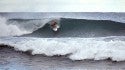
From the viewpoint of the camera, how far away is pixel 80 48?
7141 mm

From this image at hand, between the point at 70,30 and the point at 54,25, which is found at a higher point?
the point at 54,25

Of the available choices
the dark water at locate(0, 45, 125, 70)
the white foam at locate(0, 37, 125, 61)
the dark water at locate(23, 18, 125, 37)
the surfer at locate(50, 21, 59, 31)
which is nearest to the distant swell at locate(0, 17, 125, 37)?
the dark water at locate(23, 18, 125, 37)

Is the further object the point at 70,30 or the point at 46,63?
the point at 70,30

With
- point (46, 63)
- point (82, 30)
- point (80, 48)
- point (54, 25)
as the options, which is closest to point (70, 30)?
point (82, 30)

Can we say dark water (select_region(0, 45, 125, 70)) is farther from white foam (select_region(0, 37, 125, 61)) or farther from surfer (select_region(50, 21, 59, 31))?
surfer (select_region(50, 21, 59, 31))

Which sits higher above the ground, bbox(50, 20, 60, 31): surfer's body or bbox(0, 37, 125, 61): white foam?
bbox(50, 20, 60, 31): surfer's body

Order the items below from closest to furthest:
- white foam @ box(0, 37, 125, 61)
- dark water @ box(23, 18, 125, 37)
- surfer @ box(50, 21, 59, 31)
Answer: white foam @ box(0, 37, 125, 61) < dark water @ box(23, 18, 125, 37) < surfer @ box(50, 21, 59, 31)

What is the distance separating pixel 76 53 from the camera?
6.92 metres

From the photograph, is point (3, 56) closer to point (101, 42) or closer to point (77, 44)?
point (77, 44)

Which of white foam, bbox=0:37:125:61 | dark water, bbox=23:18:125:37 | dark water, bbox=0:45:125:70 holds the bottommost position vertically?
dark water, bbox=0:45:125:70

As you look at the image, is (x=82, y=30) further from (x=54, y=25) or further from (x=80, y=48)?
(x=80, y=48)

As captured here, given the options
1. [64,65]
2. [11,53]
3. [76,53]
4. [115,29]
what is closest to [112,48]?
[76,53]

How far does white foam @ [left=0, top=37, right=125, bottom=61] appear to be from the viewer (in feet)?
21.9

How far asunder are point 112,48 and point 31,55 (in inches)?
74.4
